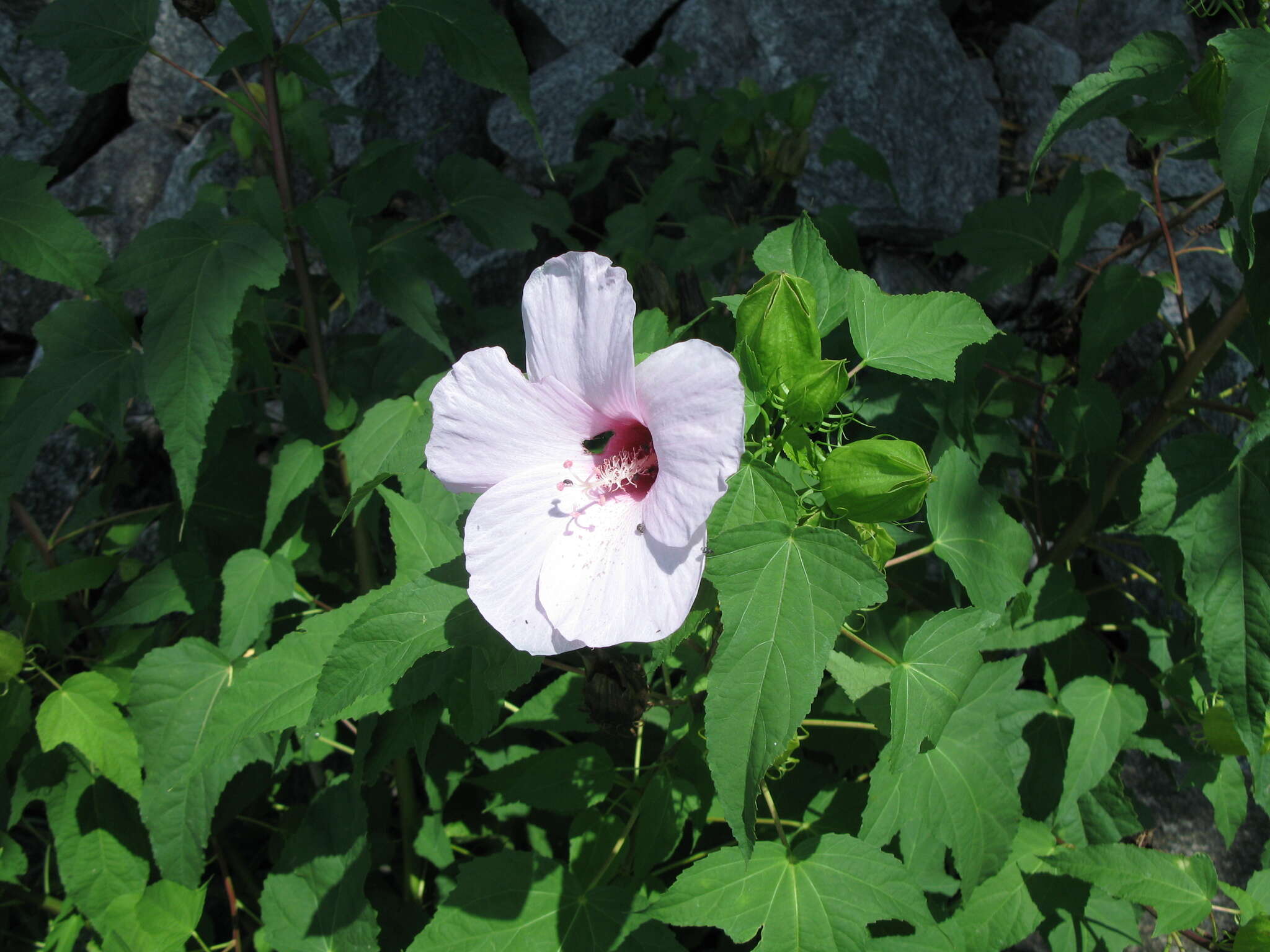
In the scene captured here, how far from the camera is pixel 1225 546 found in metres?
1.38

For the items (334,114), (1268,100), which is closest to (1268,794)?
(1268,100)

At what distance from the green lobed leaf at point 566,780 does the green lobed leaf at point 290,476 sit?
2.18 feet

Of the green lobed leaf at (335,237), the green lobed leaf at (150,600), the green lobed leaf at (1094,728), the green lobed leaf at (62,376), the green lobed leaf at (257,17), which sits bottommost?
the green lobed leaf at (1094,728)

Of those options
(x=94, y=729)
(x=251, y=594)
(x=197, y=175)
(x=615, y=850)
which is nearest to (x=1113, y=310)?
(x=615, y=850)

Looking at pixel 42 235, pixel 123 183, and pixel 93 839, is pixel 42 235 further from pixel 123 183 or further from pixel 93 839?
pixel 123 183

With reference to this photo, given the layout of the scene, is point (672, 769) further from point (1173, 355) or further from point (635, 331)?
point (1173, 355)

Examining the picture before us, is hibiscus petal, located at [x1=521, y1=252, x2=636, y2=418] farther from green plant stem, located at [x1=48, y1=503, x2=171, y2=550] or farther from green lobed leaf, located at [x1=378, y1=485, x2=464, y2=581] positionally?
green plant stem, located at [x1=48, y1=503, x2=171, y2=550]

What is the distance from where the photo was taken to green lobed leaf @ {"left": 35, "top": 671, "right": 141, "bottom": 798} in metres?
1.62

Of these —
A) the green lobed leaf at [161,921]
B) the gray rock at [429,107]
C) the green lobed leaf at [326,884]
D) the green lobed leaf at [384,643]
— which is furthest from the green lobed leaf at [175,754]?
the gray rock at [429,107]

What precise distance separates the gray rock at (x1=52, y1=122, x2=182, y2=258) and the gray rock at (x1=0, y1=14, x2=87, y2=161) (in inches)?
5.1

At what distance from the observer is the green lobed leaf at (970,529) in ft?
4.27

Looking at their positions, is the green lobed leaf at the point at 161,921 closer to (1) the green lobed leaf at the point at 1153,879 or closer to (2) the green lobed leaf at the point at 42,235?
(2) the green lobed leaf at the point at 42,235

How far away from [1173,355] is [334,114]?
2.01 m

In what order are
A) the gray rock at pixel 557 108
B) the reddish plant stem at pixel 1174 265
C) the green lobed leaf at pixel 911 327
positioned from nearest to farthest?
1. the green lobed leaf at pixel 911 327
2. the reddish plant stem at pixel 1174 265
3. the gray rock at pixel 557 108
